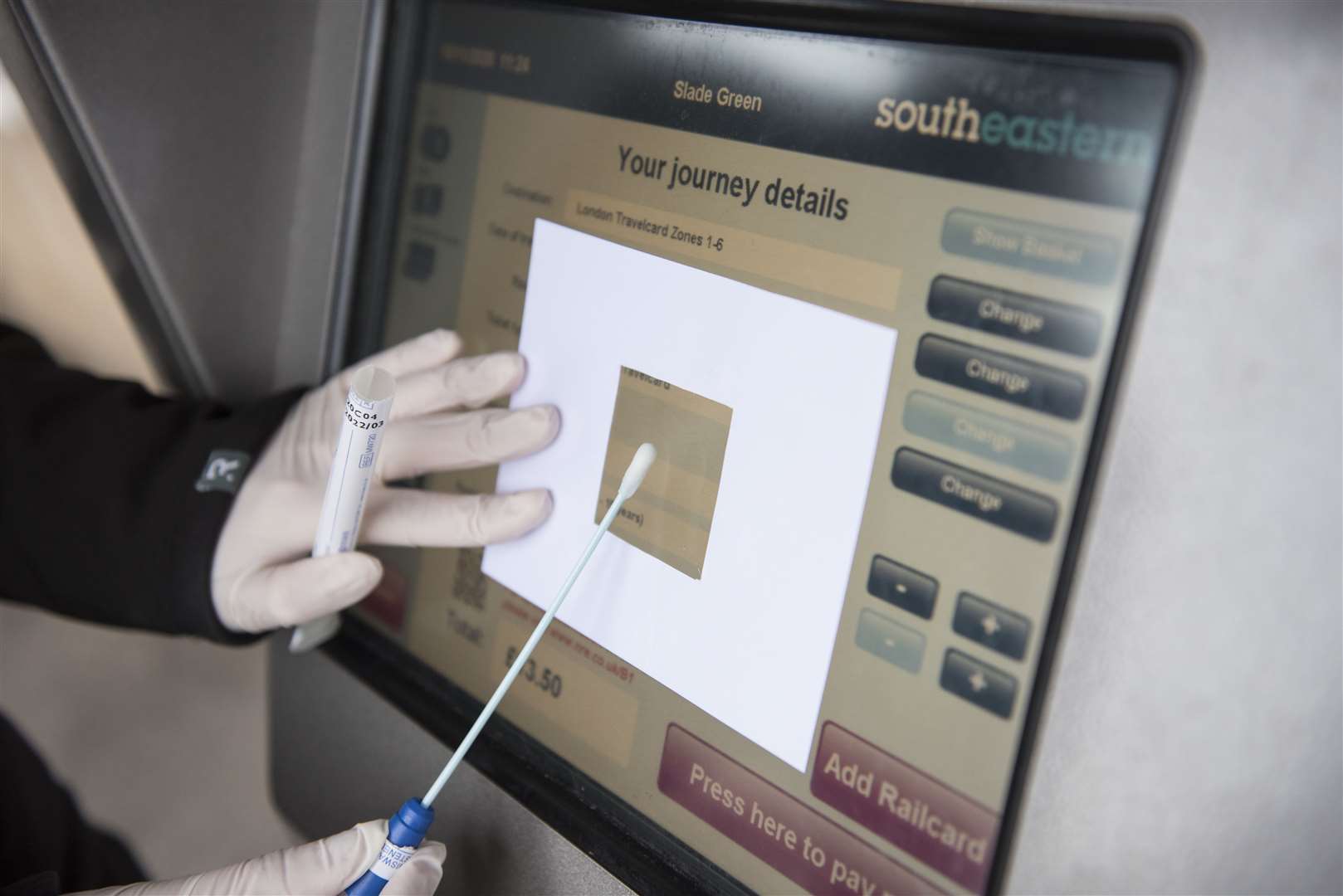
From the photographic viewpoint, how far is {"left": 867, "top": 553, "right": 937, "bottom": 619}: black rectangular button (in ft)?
1.48

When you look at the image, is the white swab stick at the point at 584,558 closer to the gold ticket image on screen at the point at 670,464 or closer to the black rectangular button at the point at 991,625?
the gold ticket image on screen at the point at 670,464

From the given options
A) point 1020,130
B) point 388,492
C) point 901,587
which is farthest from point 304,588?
point 1020,130

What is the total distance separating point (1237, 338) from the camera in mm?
366

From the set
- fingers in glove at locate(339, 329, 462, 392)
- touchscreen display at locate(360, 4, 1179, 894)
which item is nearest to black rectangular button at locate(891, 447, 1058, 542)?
→ touchscreen display at locate(360, 4, 1179, 894)

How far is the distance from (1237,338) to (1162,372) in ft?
0.09

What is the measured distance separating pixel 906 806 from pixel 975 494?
153mm

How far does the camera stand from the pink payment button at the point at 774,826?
1.58ft

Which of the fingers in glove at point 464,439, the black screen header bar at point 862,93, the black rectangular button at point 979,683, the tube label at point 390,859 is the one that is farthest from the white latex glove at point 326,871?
the black screen header bar at point 862,93

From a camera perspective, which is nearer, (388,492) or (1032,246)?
(1032,246)

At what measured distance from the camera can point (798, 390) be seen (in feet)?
1.59

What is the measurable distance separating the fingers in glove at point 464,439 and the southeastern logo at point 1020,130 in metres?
0.27

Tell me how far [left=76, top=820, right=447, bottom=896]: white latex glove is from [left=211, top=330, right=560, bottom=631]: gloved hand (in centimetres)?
16

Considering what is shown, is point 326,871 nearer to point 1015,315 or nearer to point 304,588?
point 304,588

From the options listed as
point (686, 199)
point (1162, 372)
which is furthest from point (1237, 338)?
point (686, 199)
